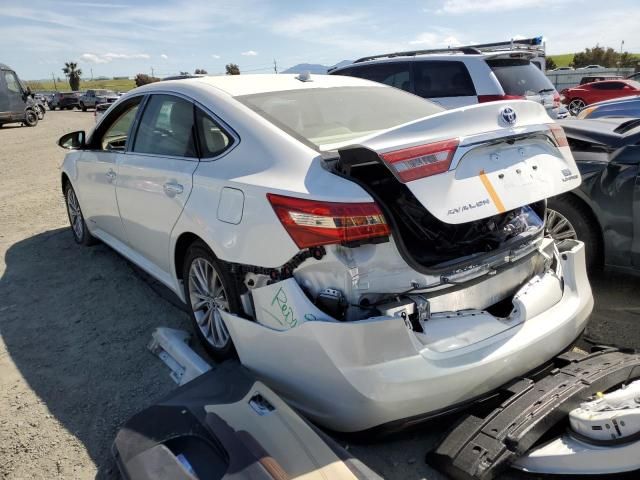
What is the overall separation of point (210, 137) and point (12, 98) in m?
22.6

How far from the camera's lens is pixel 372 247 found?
221 centimetres

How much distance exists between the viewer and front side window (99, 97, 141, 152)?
4043mm

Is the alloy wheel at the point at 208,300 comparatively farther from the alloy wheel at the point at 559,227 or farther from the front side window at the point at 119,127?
the alloy wheel at the point at 559,227

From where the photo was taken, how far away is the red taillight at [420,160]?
2078mm

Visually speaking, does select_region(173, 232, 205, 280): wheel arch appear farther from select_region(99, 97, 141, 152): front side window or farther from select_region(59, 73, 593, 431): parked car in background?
select_region(99, 97, 141, 152): front side window

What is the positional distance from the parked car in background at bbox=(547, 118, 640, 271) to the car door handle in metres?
2.70

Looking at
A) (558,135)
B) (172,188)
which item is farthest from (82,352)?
(558,135)

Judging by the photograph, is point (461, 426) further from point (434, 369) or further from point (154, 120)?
point (154, 120)

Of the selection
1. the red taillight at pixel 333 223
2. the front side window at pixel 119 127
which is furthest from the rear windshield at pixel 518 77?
the red taillight at pixel 333 223

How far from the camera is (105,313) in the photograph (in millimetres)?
3947

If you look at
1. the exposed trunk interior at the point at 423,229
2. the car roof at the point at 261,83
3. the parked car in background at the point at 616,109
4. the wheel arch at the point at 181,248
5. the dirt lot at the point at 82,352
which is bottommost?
the dirt lot at the point at 82,352

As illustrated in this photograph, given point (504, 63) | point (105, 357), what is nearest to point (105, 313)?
point (105, 357)

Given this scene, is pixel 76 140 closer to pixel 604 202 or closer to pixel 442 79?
pixel 604 202

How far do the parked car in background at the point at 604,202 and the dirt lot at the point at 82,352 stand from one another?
0.44 meters
